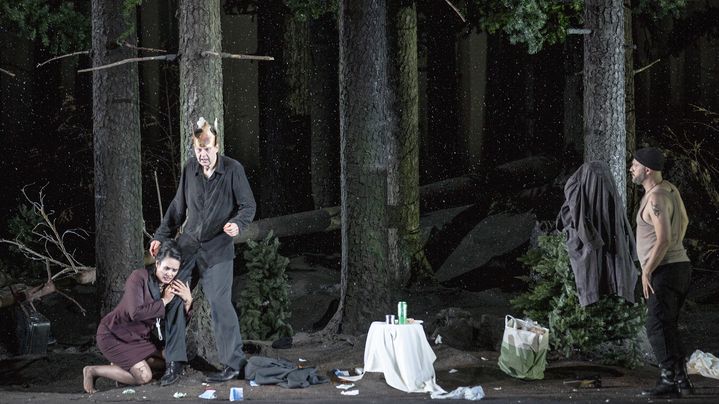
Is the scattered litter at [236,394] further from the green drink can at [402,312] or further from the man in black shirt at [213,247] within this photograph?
the green drink can at [402,312]

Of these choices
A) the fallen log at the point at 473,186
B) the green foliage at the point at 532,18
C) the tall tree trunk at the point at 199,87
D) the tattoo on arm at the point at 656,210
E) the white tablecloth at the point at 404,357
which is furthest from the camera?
the fallen log at the point at 473,186

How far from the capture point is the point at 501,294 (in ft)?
48.9

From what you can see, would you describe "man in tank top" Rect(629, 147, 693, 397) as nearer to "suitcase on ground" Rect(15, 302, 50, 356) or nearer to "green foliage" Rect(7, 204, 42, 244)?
"suitcase on ground" Rect(15, 302, 50, 356)

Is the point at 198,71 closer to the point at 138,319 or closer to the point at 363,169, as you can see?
the point at 363,169

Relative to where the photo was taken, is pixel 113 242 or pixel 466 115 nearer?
pixel 113 242

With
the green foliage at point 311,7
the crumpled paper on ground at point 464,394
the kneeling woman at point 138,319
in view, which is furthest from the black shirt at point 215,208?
the green foliage at point 311,7

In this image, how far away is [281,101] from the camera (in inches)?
765

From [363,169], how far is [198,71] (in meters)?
2.40

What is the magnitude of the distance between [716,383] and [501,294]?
7.26 m

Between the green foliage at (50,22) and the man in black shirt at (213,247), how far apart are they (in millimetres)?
7359

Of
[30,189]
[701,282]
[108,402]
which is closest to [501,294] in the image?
[701,282]

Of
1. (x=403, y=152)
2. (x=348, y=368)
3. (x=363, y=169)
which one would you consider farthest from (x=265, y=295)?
(x=403, y=152)

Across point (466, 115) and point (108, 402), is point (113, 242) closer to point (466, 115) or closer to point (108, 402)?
point (108, 402)

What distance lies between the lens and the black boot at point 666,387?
23.4ft
